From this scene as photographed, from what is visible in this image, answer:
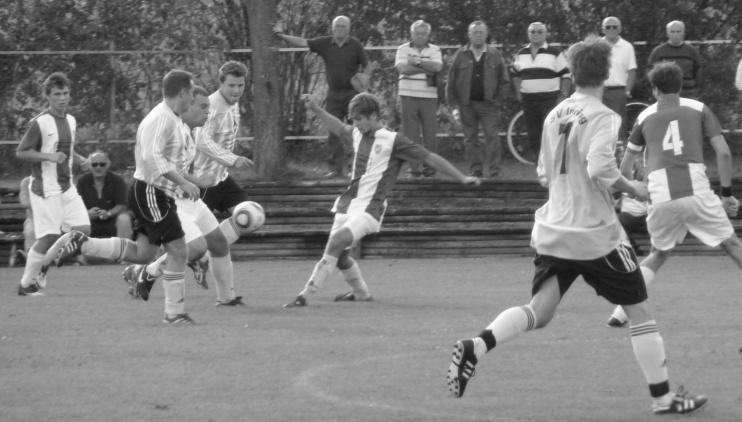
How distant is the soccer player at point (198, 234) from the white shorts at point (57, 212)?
1795 millimetres

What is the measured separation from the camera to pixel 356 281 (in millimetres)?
11641

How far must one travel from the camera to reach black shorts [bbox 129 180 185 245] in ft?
32.3

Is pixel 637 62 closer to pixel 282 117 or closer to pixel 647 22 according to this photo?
pixel 647 22

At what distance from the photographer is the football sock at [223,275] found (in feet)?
36.1

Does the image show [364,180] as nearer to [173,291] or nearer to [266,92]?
[173,291]

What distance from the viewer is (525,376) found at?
7637 millimetres

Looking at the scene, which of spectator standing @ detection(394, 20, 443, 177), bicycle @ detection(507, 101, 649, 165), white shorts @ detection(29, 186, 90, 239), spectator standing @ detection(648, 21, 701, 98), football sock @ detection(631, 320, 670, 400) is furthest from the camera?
bicycle @ detection(507, 101, 649, 165)

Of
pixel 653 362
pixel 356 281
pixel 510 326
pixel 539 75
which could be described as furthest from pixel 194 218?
pixel 539 75

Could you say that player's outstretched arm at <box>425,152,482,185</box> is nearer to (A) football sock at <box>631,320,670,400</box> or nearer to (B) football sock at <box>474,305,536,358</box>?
(B) football sock at <box>474,305,536,358</box>

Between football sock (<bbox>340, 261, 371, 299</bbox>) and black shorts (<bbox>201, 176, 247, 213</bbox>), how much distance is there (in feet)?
3.72

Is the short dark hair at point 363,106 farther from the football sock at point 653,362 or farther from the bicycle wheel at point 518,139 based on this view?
the bicycle wheel at point 518,139

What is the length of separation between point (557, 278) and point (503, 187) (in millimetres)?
10376

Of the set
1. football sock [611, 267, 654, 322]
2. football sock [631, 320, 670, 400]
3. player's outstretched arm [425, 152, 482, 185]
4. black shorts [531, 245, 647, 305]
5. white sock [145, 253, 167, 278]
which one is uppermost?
black shorts [531, 245, 647, 305]

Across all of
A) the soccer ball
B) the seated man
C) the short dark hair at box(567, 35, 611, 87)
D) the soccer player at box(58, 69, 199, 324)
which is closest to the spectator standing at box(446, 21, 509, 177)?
the seated man
